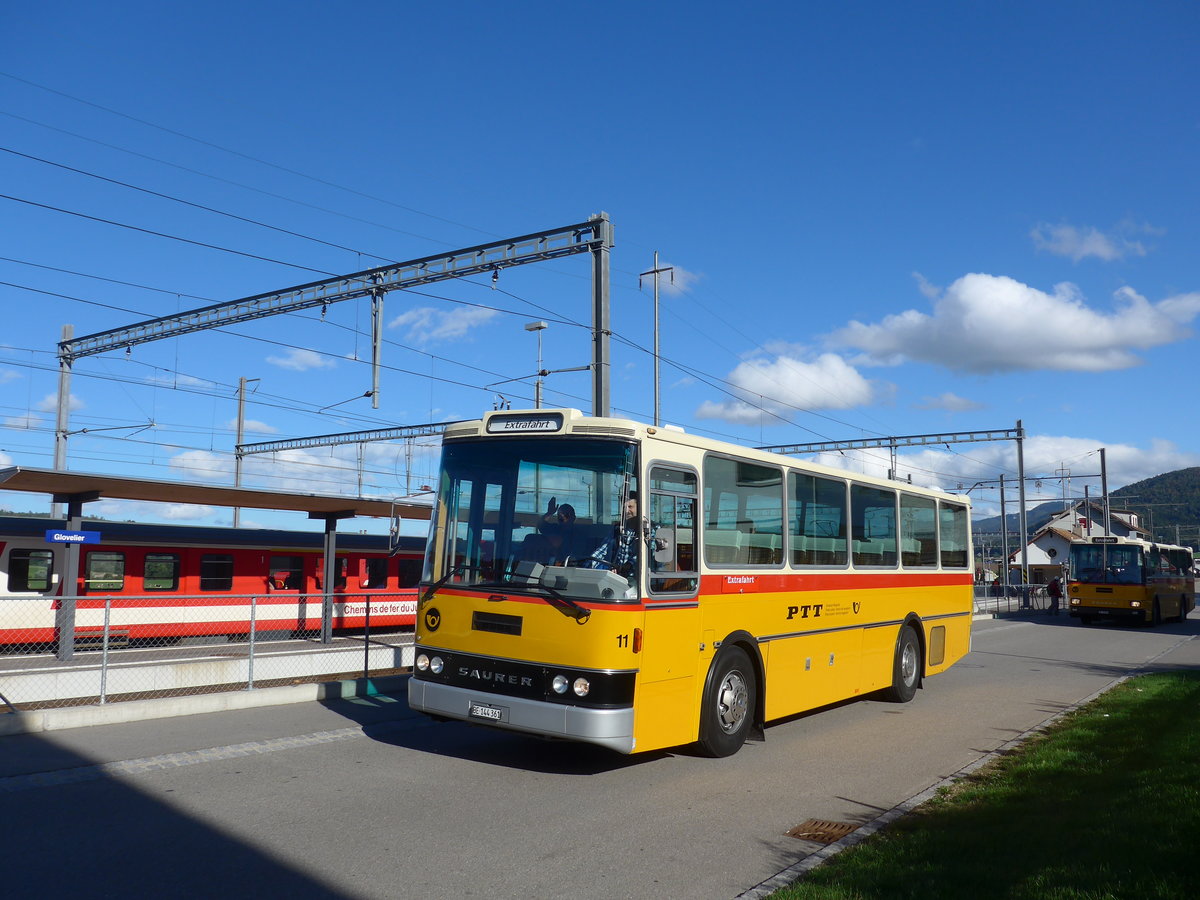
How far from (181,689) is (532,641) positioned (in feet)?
27.1

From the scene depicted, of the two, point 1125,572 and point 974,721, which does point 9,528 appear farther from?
point 1125,572

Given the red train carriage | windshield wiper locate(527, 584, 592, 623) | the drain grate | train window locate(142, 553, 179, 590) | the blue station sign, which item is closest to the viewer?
the drain grate

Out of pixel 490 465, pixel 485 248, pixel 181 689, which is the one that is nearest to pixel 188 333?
pixel 485 248

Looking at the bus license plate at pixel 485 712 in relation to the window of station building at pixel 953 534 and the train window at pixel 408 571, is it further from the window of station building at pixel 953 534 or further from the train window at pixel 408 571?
the train window at pixel 408 571

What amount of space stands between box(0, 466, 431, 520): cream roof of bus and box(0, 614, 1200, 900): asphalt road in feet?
25.5

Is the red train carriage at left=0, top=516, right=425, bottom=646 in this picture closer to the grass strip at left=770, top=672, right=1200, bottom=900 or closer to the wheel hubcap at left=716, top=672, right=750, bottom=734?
the wheel hubcap at left=716, top=672, right=750, bottom=734

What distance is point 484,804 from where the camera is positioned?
23.9ft

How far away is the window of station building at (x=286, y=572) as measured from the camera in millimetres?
26875

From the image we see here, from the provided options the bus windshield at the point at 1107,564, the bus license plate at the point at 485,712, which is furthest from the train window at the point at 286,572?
the bus windshield at the point at 1107,564

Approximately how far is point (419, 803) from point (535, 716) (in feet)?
3.87

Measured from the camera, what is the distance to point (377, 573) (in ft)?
95.8

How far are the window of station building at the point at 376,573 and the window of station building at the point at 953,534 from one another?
18.0m

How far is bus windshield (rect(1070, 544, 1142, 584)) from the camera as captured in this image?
32.9 meters

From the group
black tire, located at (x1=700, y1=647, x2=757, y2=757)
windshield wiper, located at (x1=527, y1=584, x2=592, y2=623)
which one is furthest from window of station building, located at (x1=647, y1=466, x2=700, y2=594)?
black tire, located at (x1=700, y1=647, x2=757, y2=757)
